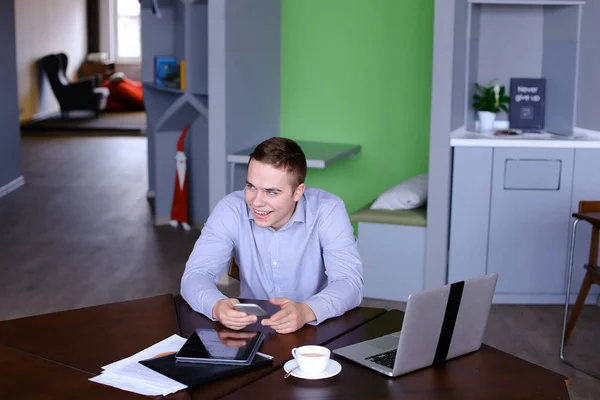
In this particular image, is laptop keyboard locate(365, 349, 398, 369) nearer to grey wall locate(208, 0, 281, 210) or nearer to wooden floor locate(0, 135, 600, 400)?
wooden floor locate(0, 135, 600, 400)

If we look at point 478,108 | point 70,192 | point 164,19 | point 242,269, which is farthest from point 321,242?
point 70,192

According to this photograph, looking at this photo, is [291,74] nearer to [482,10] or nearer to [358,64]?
[358,64]

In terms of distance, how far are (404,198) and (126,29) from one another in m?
14.0

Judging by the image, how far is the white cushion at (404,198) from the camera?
5215 millimetres

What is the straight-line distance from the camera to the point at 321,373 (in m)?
2.04

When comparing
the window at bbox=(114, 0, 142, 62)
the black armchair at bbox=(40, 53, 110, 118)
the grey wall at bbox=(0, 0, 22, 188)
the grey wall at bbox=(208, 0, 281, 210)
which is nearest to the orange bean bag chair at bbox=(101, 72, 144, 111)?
the black armchair at bbox=(40, 53, 110, 118)

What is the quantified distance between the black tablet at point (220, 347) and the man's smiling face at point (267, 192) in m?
0.49

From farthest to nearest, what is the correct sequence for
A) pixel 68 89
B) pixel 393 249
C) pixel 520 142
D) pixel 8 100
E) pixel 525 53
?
pixel 68 89, pixel 8 100, pixel 525 53, pixel 393 249, pixel 520 142

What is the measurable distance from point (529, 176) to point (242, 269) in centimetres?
262

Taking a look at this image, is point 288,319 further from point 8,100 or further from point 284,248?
point 8,100

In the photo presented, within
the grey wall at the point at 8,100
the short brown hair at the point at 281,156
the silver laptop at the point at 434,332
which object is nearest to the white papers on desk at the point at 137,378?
the silver laptop at the point at 434,332

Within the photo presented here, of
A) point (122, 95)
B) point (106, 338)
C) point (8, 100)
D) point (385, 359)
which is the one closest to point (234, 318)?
point (106, 338)

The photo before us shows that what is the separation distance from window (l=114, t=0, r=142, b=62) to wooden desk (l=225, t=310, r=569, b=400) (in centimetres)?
1661

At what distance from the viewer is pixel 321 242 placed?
2885 mm
